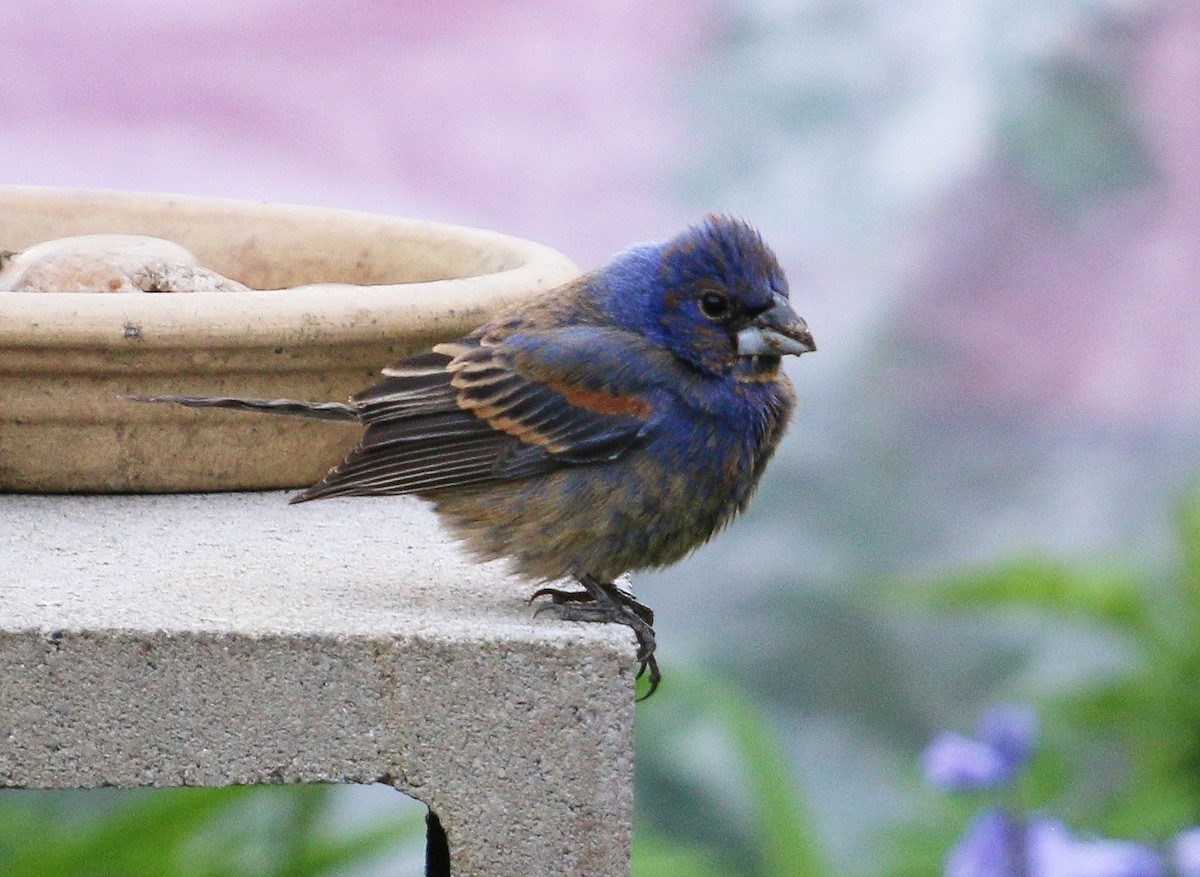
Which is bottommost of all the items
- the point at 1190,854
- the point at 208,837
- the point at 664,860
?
the point at 208,837

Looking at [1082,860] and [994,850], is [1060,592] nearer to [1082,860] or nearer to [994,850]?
[994,850]

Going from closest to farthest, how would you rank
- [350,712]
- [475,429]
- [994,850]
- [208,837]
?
[350,712] < [475,429] < [994,850] < [208,837]

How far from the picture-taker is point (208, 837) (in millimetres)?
3734

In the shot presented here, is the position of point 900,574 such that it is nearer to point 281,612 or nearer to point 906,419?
point 906,419

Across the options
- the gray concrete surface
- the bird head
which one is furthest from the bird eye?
the gray concrete surface

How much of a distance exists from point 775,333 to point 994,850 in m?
→ 0.81

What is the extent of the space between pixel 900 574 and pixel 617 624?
219 centimetres

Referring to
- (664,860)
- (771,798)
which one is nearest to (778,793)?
(771,798)

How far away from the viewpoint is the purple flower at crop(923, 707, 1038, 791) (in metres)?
2.55

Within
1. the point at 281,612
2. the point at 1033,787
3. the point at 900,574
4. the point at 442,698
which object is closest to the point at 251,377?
the point at 281,612

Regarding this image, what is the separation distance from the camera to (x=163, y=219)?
9.77 feet

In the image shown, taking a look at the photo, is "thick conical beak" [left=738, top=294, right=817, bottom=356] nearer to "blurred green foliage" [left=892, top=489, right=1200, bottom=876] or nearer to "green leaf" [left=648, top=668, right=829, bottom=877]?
"green leaf" [left=648, top=668, right=829, bottom=877]

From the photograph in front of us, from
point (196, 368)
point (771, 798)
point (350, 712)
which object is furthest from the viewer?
point (771, 798)

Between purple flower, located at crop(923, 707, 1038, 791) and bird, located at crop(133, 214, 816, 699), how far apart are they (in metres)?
0.61
